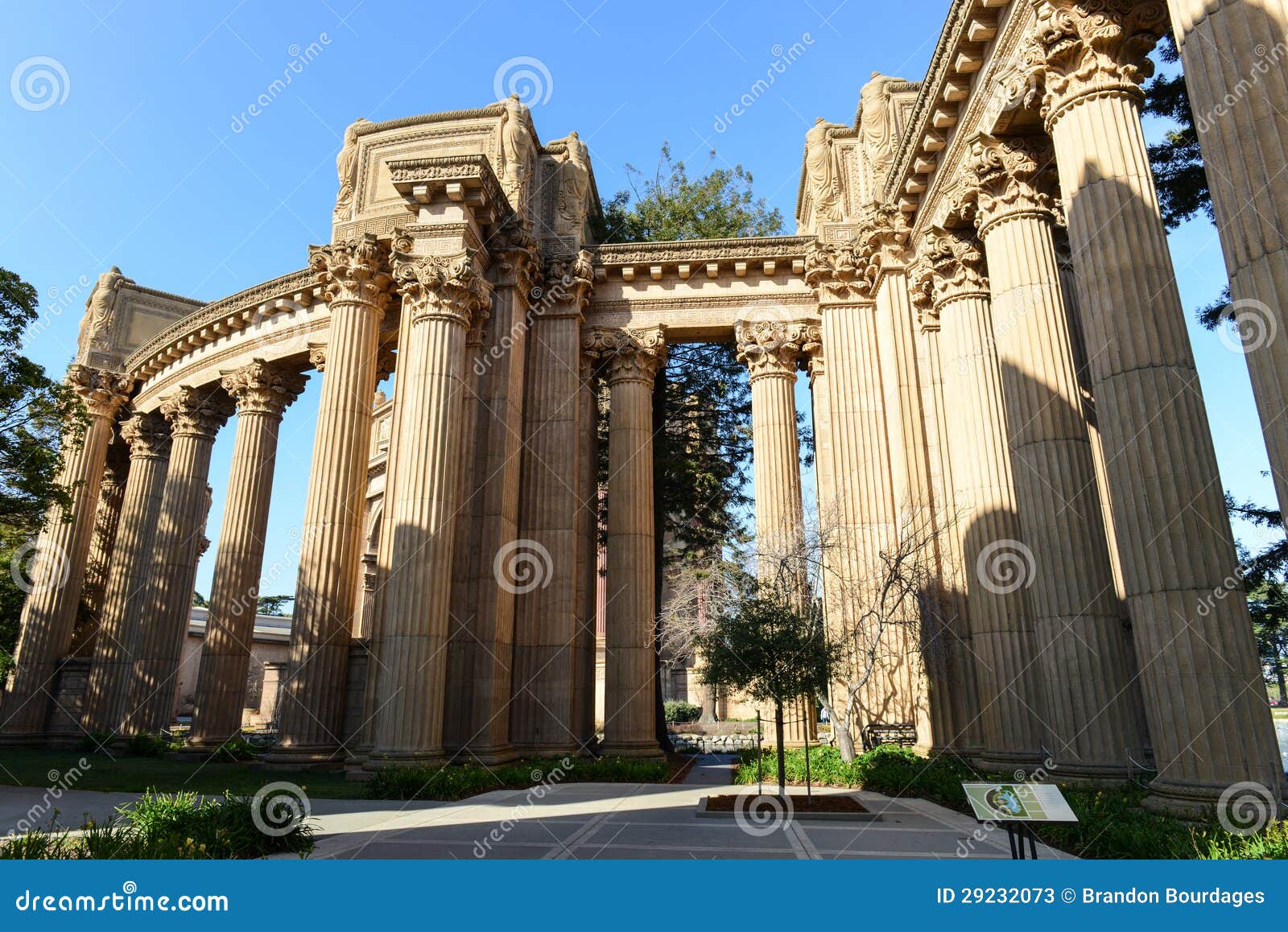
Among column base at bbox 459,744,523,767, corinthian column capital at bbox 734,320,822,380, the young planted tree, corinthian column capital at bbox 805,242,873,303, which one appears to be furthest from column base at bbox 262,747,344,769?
corinthian column capital at bbox 805,242,873,303

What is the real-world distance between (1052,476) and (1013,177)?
6036 mm

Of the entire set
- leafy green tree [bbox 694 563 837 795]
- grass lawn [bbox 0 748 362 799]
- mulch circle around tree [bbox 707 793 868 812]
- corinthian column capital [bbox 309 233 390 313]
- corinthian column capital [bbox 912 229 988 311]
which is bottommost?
mulch circle around tree [bbox 707 793 868 812]

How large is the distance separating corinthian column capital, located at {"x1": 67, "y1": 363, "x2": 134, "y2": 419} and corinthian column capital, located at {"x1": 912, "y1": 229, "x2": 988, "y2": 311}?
3241 cm

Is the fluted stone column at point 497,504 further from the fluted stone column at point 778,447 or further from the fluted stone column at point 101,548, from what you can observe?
the fluted stone column at point 101,548

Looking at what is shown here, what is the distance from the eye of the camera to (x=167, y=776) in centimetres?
1898

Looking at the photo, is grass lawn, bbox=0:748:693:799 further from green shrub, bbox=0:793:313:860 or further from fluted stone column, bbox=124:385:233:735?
green shrub, bbox=0:793:313:860

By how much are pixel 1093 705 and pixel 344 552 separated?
1791cm

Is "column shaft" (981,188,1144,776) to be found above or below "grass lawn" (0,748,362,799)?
above

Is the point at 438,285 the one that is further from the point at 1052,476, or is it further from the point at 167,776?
the point at 1052,476

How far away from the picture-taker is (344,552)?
21.1 metres

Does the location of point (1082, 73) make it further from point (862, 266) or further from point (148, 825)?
point (148, 825)

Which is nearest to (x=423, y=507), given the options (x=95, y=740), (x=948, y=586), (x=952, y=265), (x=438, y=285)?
(x=438, y=285)

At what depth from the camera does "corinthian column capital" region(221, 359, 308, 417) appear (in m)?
26.6

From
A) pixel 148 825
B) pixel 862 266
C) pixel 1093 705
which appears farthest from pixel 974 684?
pixel 148 825
